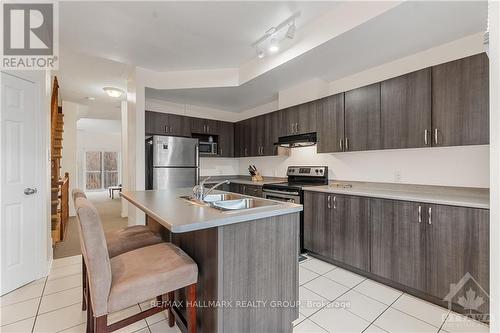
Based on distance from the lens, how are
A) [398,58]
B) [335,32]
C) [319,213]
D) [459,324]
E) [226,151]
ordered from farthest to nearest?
[226,151]
[319,213]
[398,58]
[335,32]
[459,324]

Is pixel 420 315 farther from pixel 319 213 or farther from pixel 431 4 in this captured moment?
pixel 431 4

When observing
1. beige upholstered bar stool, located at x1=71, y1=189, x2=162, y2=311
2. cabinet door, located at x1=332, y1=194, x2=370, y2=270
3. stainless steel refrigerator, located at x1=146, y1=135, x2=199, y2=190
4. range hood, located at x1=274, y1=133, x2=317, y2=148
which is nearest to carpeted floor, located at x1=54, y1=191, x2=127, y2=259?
stainless steel refrigerator, located at x1=146, y1=135, x2=199, y2=190

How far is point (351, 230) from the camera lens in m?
2.65

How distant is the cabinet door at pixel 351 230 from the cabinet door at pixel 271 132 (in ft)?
5.46

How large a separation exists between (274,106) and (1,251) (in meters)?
4.33

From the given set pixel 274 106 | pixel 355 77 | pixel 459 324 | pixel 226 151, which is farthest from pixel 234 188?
pixel 459 324

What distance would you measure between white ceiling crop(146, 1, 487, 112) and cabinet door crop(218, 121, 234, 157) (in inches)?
42.8

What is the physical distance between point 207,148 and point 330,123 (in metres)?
2.42

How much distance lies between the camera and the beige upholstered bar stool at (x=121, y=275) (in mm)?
1178

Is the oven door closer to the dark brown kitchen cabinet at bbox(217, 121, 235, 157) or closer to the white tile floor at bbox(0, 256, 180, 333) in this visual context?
the dark brown kitchen cabinet at bbox(217, 121, 235, 157)

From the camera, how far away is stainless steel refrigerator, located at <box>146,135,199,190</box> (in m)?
3.69

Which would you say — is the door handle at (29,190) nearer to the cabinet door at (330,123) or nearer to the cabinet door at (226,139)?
the cabinet door at (226,139)

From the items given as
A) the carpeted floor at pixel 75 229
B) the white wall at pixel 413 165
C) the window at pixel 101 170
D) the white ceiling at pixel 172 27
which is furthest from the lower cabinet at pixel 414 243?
the window at pixel 101 170

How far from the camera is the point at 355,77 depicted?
329 centimetres
